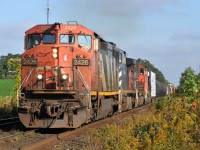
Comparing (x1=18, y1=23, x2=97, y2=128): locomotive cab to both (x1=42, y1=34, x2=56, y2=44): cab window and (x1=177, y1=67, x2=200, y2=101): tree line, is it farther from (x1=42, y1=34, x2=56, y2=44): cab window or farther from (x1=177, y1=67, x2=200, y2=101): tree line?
(x1=177, y1=67, x2=200, y2=101): tree line

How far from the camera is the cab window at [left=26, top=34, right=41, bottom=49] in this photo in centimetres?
1406

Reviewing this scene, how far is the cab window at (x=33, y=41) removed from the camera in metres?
14.1

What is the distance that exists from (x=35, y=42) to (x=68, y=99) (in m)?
2.55

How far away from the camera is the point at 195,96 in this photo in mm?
12719

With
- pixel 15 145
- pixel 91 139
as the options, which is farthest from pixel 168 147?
pixel 15 145

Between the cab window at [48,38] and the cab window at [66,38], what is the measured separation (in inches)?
11.2

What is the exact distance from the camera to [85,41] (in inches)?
552

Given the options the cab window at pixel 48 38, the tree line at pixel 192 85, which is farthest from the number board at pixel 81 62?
the tree line at pixel 192 85

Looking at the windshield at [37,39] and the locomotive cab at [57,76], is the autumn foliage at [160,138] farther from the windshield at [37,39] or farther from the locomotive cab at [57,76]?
the windshield at [37,39]

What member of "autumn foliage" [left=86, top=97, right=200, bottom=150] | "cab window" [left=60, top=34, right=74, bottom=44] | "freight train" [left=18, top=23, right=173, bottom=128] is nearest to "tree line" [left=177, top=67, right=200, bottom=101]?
"autumn foliage" [left=86, top=97, right=200, bottom=150]

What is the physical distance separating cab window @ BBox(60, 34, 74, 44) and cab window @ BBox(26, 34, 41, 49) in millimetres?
861

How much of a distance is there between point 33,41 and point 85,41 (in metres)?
1.88

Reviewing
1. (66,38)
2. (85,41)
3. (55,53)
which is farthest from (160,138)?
(66,38)

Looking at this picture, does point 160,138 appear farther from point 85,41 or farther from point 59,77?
point 85,41
